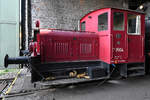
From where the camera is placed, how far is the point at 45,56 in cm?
320

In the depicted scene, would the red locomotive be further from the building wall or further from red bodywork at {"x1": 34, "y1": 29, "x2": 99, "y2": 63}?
the building wall

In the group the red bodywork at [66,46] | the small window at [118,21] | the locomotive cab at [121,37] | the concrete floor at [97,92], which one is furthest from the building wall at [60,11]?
the concrete floor at [97,92]

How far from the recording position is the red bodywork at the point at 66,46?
3199 mm

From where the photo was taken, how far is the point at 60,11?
282 inches

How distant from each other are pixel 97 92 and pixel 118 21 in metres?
2.50

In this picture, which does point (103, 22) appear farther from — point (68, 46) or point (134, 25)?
point (68, 46)

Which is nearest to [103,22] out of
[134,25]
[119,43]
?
[119,43]

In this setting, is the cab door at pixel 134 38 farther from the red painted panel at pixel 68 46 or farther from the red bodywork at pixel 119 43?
the red painted panel at pixel 68 46

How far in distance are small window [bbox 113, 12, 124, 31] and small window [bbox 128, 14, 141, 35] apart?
389mm

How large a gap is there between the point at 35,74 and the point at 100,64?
226 cm

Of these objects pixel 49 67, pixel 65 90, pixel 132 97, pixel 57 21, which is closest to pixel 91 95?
pixel 65 90

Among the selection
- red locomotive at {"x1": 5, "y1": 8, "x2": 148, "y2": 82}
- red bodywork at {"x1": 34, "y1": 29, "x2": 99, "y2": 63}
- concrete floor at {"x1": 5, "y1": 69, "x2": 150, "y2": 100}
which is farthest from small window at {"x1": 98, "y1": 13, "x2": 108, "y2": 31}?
concrete floor at {"x1": 5, "y1": 69, "x2": 150, "y2": 100}

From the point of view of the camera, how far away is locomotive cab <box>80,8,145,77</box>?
3439mm

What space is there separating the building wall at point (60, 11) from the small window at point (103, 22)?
3893 millimetres
